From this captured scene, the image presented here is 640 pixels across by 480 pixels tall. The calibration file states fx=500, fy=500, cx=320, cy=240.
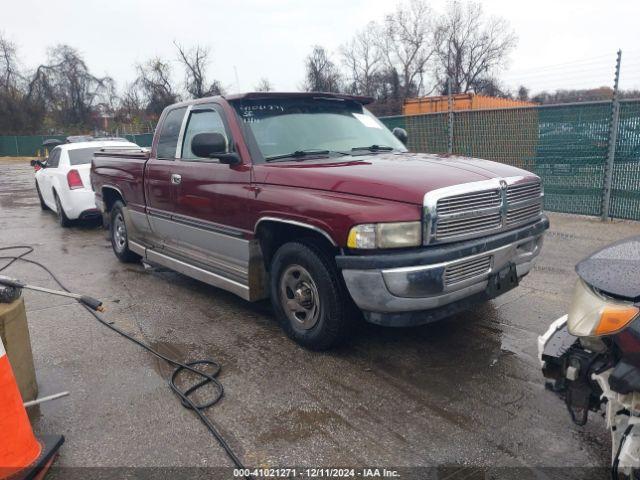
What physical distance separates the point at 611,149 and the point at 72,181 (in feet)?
30.9

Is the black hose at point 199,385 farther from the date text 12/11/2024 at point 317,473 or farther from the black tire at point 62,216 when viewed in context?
the black tire at point 62,216

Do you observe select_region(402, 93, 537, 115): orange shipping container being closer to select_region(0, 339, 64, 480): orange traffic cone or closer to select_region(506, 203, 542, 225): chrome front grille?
select_region(506, 203, 542, 225): chrome front grille

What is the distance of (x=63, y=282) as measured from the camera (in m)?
6.15

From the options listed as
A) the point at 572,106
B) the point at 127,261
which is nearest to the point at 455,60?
the point at 572,106

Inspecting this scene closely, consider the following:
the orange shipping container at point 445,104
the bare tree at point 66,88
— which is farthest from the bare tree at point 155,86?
the orange shipping container at point 445,104

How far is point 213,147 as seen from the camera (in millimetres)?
4086

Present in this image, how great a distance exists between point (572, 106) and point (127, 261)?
763 centimetres

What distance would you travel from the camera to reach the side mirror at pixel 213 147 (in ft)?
A: 13.4

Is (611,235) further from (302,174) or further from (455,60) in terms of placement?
(455,60)

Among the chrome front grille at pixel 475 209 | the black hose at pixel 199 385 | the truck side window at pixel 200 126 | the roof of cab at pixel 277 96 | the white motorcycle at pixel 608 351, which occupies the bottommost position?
the black hose at pixel 199 385

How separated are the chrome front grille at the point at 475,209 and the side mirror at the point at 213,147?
179 cm

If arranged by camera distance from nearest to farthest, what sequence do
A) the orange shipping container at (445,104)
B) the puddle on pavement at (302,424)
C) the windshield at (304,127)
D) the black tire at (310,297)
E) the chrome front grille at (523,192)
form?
the puddle on pavement at (302,424), the black tire at (310,297), the chrome front grille at (523,192), the windshield at (304,127), the orange shipping container at (445,104)

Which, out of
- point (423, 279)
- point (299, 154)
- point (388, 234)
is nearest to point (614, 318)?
point (423, 279)

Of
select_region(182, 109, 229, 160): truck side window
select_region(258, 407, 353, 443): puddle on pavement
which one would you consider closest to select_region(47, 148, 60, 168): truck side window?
select_region(182, 109, 229, 160): truck side window
